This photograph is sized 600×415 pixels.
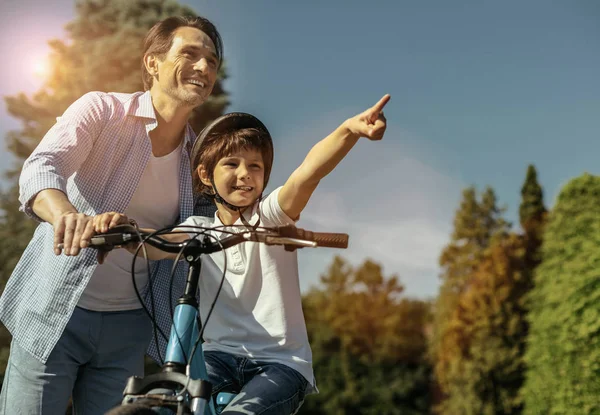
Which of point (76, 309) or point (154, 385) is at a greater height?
point (76, 309)

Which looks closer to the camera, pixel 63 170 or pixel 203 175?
pixel 63 170

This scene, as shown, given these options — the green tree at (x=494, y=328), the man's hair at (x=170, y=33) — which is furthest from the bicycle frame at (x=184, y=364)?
the green tree at (x=494, y=328)

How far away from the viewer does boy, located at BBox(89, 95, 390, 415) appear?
270 centimetres

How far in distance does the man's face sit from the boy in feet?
0.96

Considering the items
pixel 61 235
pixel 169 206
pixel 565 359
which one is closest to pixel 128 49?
pixel 565 359

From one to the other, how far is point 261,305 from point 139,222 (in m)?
0.89

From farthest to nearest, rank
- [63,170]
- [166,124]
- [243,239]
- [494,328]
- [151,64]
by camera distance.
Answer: [494,328], [151,64], [166,124], [63,170], [243,239]

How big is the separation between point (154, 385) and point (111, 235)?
50cm

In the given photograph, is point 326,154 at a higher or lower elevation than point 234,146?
lower

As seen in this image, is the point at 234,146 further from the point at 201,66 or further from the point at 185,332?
the point at 185,332

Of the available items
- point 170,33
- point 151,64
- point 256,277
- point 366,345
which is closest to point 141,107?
point 151,64

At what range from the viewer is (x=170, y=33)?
3.61 meters

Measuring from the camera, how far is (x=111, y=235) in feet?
7.64

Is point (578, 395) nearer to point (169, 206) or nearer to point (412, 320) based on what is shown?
point (169, 206)
